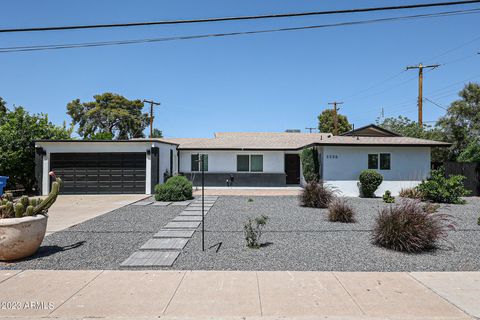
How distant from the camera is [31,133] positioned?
60.4 ft

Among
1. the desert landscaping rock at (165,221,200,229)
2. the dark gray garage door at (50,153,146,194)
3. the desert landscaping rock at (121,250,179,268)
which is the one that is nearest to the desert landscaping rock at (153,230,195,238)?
the desert landscaping rock at (165,221,200,229)

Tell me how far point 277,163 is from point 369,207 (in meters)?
10.6

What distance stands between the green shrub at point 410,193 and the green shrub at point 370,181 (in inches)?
61.6

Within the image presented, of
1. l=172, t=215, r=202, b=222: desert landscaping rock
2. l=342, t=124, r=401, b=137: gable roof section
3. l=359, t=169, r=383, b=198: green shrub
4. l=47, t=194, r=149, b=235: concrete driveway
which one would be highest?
l=342, t=124, r=401, b=137: gable roof section

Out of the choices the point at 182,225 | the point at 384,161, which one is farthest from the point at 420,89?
the point at 182,225

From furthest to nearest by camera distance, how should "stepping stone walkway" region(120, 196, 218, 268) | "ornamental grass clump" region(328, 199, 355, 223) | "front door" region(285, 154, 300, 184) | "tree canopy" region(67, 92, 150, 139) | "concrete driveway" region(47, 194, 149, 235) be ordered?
"tree canopy" region(67, 92, 150, 139) < "front door" region(285, 154, 300, 184) < "ornamental grass clump" region(328, 199, 355, 223) < "concrete driveway" region(47, 194, 149, 235) < "stepping stone walkway" region(120, 196, 218, 268)

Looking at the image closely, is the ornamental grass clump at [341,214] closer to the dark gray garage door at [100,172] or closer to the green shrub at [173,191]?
the green shrub at [173,191]

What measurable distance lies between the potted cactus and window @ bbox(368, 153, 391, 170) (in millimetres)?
16246

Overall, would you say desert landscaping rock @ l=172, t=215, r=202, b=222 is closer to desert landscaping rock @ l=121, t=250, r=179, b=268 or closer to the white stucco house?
desert landscaping rock @ l=121, t=250, r=179, b=268

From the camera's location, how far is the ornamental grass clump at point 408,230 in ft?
21.3

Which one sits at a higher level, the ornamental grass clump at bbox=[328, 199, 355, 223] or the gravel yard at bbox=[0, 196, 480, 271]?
the ornamental grass clump at bbox=[328, 199, 355, 223]

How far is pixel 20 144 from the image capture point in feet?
58.6

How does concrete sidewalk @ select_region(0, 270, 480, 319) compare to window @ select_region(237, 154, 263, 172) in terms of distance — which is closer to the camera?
concrete sidewalk @ select_region(0, 270, 480, 319)

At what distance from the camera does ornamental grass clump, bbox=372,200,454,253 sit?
6.50 meters
